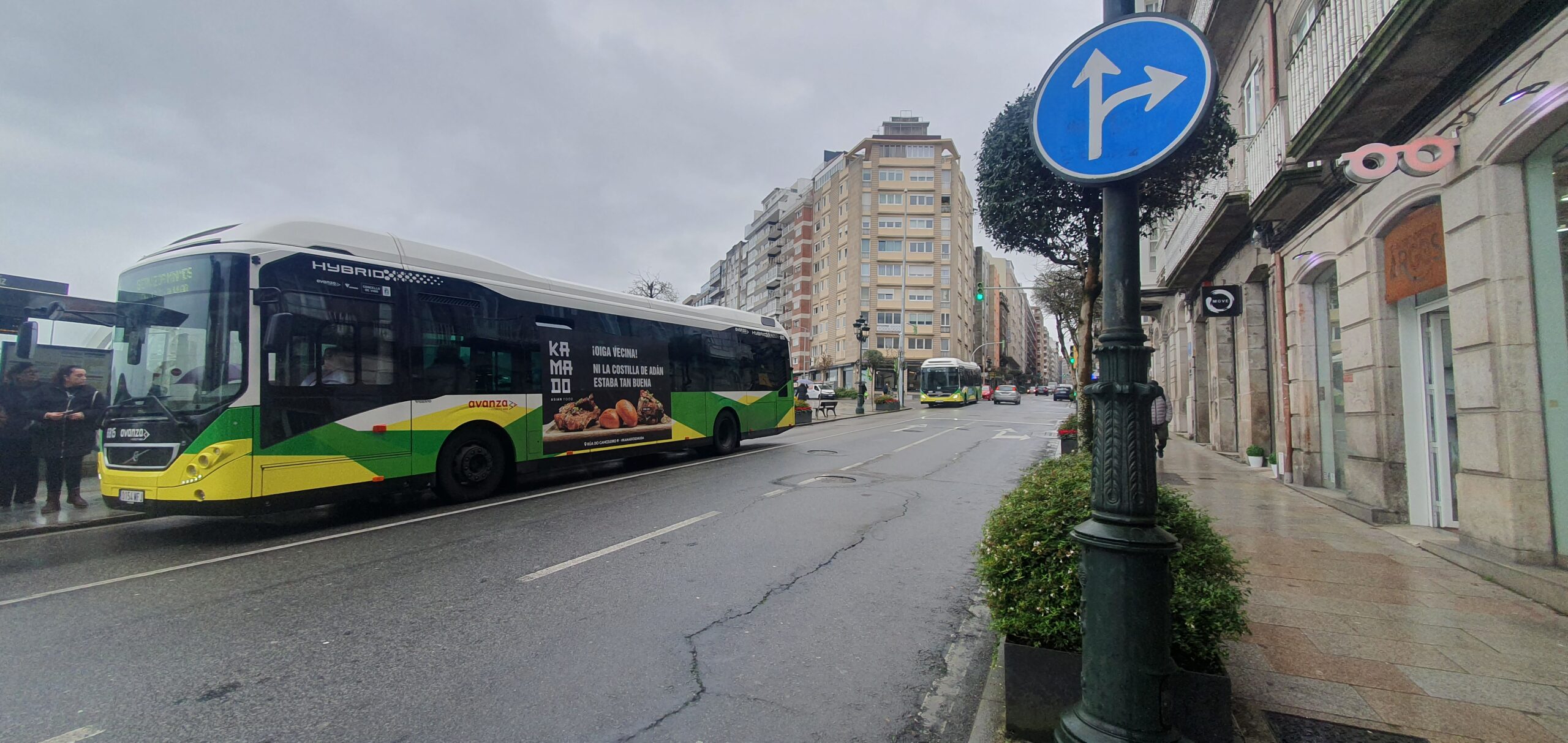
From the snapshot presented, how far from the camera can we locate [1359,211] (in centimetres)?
758

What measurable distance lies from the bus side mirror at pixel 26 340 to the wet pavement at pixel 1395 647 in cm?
1092

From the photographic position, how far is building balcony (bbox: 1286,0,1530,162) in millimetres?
5000

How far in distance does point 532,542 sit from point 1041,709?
5057 millimetres

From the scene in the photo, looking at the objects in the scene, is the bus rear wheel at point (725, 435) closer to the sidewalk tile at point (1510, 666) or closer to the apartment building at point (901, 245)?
the sidewalk tile at point (1510, 666)

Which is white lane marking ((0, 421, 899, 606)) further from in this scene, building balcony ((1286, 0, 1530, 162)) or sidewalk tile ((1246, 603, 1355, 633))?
building balcony ((1286, 0, 1530, 162))

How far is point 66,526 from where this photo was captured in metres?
7.68

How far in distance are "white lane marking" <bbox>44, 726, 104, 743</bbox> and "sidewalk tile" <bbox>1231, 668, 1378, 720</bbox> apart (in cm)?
508

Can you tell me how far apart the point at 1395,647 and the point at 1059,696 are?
253 cm

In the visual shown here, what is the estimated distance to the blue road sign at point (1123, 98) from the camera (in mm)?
2385

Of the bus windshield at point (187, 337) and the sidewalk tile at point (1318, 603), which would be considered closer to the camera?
the sidewalk tile at point (1318, 603)

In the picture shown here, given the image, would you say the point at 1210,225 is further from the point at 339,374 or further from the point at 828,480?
the point at 339,374

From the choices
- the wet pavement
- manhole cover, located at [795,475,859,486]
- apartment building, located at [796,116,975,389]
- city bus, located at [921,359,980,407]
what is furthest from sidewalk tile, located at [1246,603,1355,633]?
apartment building, located at [796,116,975,389]

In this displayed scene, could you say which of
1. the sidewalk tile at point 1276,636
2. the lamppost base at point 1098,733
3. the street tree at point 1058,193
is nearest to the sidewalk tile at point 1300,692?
the sidewalk tile at point 1276,636

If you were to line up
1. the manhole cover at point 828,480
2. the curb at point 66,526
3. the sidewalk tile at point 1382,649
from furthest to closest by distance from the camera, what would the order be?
the manhole cover at point 828,480 → the curb at point 66,526 → the sidewalk tile at point 1382,649
